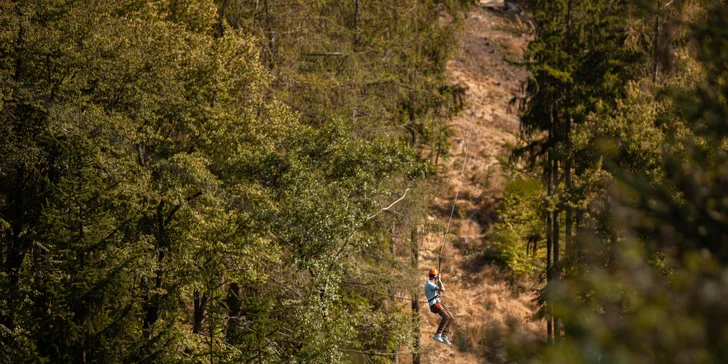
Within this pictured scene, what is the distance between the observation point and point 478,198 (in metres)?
38.0

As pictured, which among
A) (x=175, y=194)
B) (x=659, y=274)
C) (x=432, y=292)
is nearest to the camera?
(x=659, y=274)

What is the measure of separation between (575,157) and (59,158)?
13123mm

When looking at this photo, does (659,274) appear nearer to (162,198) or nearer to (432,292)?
(162,198)

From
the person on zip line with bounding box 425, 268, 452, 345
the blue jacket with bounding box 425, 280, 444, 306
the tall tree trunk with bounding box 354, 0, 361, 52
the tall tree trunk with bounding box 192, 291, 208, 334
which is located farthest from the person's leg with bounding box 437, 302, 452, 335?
the tall tree trunk with bounding box 354, 0, 361, 52

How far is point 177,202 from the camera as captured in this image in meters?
15.3

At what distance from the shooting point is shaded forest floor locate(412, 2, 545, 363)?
30.0 m

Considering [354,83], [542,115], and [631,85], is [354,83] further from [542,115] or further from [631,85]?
[631,85]

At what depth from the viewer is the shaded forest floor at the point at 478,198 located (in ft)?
98.5

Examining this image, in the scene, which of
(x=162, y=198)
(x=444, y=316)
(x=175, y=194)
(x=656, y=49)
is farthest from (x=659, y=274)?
(x=656, y=49)

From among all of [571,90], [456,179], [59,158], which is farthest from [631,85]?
[456,179]

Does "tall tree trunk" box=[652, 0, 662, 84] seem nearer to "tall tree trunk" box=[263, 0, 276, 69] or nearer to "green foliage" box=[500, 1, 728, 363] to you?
"tall tree trunk" box=[263, 0, 276, 69]

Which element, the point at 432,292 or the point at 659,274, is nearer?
the point at 659,274

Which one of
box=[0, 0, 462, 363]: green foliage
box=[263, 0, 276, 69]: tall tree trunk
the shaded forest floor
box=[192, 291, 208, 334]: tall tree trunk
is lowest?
the shaded forest floor

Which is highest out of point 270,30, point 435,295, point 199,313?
point 270,30
